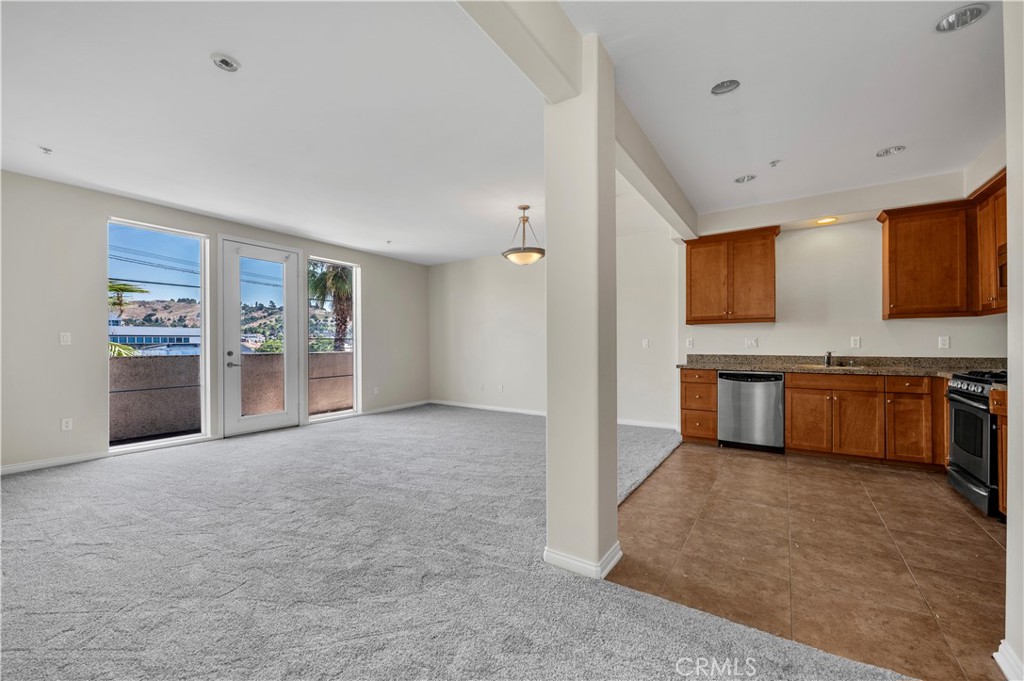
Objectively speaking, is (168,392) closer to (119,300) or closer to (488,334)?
(119,300)

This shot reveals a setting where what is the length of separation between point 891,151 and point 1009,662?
335 centimetres

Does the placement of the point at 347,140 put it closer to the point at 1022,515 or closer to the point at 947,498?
the point at 1022,515

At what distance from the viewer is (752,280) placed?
4.56m

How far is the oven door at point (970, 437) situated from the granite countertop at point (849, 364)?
41cm

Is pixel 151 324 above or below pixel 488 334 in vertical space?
above

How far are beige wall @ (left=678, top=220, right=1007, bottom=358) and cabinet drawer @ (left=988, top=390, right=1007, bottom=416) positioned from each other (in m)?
1.74

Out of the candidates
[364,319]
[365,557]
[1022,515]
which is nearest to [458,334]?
[364,319]

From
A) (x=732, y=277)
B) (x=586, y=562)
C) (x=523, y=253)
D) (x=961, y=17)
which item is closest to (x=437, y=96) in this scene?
(x=523, y=253)

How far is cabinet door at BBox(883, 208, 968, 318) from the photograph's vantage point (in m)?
3.67

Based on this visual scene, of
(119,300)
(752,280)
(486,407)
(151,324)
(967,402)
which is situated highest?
(752,280)

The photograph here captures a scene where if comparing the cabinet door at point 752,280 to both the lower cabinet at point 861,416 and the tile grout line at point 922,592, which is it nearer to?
the lower cabinet at point 861,416

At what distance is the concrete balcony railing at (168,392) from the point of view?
496 centimetres

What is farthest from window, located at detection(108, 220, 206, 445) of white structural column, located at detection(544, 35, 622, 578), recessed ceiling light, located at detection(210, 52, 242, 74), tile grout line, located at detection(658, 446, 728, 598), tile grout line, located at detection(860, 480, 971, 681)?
tile grout line, located at detection(860, 480, 971, 681)

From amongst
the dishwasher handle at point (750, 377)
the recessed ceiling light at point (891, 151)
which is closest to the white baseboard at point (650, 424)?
the dishwasher handle at point (750, 377)
